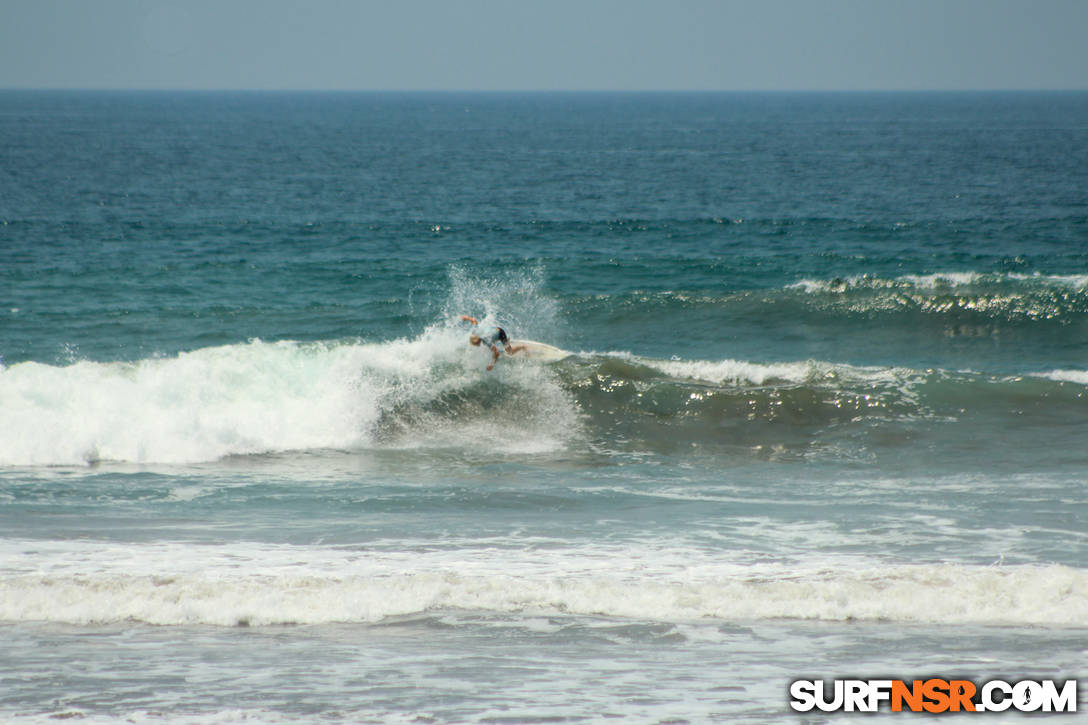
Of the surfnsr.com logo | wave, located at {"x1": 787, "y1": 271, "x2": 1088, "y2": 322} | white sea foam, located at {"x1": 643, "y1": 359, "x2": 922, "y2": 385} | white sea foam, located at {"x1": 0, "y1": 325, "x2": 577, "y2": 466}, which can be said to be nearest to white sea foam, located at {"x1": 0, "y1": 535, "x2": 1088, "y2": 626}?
the surfnsr.com logo

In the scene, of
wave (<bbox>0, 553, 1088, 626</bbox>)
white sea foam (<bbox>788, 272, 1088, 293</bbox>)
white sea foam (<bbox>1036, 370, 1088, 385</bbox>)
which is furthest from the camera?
white sea foam (<bbox>788, 272, 1088, 293</bbox>)

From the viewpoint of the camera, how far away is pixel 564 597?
28.1 feet

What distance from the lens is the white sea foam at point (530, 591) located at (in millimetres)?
8242

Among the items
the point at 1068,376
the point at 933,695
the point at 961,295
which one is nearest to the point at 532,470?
the point at 933,695

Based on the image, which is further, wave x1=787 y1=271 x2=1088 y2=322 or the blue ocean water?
wave x1=787 y1=271 x2=1088 y2=322

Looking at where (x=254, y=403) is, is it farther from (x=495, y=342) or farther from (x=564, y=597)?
(x=564, y=597)

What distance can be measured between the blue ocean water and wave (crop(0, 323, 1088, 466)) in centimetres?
7

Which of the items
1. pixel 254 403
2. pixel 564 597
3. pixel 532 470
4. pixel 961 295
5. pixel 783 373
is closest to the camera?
pixel 564 597

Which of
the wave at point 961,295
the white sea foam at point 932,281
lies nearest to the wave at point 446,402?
the wave at point 961,295

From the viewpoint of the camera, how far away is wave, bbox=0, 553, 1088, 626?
8.22 metres

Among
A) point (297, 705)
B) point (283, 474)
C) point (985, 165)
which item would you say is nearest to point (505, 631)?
point (297, 705)

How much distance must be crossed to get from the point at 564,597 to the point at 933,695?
307 cm

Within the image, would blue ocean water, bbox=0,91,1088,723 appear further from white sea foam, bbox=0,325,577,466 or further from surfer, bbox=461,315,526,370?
surfer, bbox=461,315,526,370

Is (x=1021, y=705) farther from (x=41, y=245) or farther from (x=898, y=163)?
(x=898, y=163)
